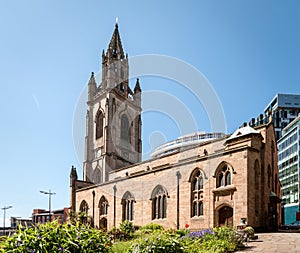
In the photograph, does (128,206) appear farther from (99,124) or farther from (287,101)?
(287,101)

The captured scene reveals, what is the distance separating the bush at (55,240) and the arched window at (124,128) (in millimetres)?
58750

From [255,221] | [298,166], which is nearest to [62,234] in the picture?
[255,221]

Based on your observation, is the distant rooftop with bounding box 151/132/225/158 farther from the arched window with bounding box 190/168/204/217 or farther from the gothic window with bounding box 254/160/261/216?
the gothic window with bounding box 254/160/261/216

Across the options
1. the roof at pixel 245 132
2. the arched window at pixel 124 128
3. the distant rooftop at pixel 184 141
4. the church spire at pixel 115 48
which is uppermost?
the church spire at pixel 115 48

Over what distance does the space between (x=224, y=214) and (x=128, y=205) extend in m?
16.8

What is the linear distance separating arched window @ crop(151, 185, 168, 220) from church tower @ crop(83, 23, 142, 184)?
2129 centimetres

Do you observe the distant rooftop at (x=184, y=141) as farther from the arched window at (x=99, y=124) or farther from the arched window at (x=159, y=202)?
the arched window at (x=159, y=202)

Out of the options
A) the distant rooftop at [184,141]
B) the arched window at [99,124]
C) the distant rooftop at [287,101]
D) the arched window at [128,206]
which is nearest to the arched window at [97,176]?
the arched window at [99,124]

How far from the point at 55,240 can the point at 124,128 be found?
6024cm

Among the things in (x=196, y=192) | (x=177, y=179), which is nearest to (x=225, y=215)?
(x=196, y=192)

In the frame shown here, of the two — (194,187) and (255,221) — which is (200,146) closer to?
(194,187)

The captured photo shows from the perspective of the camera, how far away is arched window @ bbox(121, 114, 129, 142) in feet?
221

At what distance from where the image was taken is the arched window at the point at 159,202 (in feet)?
128

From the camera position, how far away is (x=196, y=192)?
34.7 m
